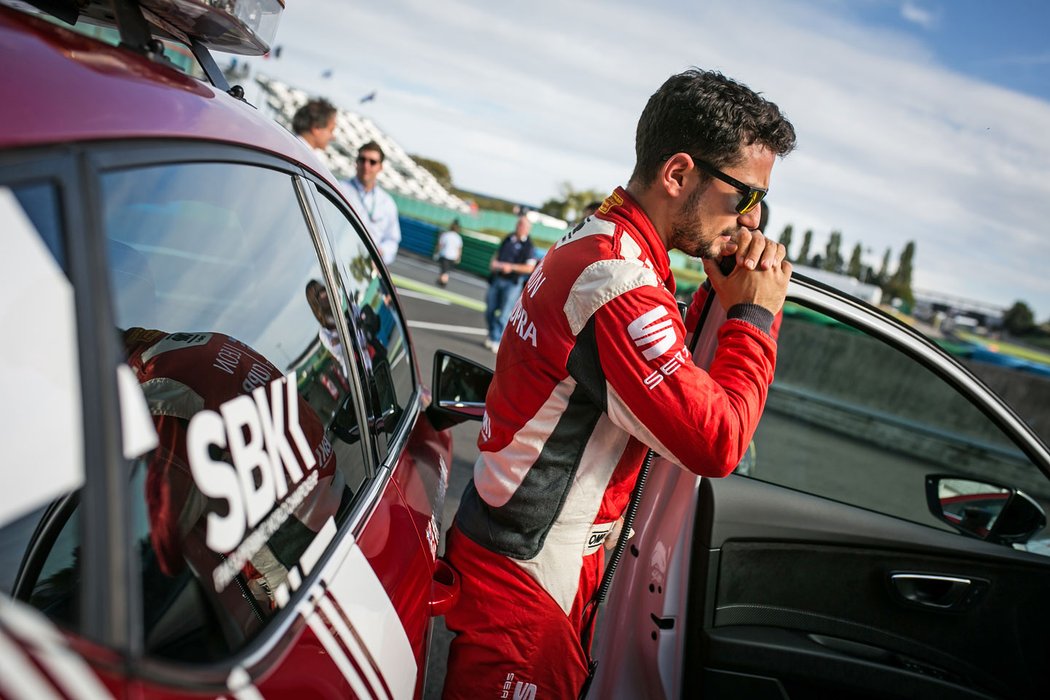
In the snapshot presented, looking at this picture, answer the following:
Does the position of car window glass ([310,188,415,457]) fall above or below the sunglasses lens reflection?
below

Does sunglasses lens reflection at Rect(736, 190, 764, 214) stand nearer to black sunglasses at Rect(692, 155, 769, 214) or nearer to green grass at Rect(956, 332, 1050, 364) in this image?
black sunglasses at Rect(692, 155, 769, 214)

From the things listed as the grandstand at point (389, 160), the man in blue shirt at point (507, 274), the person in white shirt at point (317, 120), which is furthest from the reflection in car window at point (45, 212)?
the grandstand at point (389, 160)

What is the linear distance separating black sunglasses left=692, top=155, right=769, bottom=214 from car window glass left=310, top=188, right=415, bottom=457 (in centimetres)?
80

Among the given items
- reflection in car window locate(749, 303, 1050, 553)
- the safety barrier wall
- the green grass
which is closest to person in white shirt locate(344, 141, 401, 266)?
reflection in car window locate(749, 303, 1050, 553)

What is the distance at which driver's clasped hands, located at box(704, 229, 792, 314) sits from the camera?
165cm

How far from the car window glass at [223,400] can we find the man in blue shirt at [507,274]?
752 centimetres

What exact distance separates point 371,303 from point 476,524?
2.08 ft

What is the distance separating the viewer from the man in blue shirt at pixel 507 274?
9141 millimetres

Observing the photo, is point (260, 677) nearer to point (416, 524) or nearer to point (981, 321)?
point (416, 524)

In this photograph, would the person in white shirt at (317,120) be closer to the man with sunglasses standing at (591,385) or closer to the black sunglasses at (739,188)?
the man with sunglasses standing at (591,385)

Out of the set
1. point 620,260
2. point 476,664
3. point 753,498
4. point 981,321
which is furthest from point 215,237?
point 981,321

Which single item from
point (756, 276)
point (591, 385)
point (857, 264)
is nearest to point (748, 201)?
point (756, 276)

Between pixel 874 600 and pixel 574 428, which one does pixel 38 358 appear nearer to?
pixel 574 428

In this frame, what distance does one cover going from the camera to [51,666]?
58 cm
